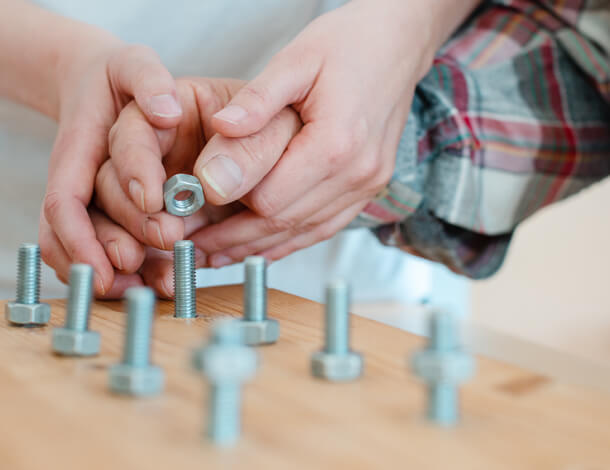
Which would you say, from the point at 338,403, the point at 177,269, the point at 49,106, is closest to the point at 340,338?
the point at 338,403

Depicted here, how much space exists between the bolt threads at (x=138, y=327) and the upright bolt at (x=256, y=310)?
0.09 m

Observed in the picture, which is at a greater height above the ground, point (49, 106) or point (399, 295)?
point (49, 106)

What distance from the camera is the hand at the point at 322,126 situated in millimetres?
570

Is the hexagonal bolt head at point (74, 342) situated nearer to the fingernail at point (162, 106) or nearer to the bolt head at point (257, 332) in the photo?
the bolt head at point (257, 332)

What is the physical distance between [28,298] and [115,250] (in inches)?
4.8

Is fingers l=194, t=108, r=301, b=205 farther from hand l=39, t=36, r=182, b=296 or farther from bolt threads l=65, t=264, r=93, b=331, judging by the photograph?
bolt threads l=65, t=264, r=93, b=331

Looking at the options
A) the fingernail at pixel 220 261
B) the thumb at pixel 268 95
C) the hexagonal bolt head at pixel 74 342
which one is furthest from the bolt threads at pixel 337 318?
the fingernail at pixel 220 261

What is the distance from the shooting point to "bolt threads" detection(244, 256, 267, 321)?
41 centimetres

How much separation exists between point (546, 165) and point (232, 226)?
43cm

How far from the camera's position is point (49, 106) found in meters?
0.79

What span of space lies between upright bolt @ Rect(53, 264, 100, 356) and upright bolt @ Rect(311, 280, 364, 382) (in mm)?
136

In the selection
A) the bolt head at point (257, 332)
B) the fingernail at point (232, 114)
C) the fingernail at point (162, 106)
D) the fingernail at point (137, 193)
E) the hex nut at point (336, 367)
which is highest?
the fingernail at point (162, 106)

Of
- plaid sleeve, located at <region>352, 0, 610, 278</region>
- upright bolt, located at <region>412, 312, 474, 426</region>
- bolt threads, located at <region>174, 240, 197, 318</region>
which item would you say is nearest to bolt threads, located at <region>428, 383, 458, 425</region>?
upright bolt, located at <region>412, 312, 474, 426</region>

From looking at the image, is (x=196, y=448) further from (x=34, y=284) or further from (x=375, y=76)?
(x=375, y=76)
